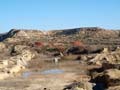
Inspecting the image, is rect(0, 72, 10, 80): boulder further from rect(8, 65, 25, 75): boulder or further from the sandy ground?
rect(8, 65, 25, 75): boulder

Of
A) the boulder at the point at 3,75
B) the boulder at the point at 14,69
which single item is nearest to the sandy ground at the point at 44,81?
the boulder at the point at 3,75

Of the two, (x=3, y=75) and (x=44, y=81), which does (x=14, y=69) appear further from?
(x=44, y=81)

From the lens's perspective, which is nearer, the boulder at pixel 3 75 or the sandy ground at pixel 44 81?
the sandy ground at pixel 44 81

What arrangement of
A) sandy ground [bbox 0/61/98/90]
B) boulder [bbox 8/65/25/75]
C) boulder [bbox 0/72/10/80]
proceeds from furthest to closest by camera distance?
boulder [bbox 8/65/25/75] → boulder [bbox 0/72/10/80] → sandy ground [bbox 0/61/98/90]

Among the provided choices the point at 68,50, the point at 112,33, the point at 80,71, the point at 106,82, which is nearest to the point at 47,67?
the point at 80,71

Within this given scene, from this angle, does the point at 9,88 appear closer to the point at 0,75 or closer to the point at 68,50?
the point at 0,75

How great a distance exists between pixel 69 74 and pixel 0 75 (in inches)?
325

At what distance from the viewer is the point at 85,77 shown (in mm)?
39000

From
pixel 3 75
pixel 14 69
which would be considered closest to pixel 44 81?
pixel 3 75

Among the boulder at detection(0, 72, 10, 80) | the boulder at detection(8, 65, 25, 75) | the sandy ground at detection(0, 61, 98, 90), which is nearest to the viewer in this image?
the sandy ground at detection(0, 61, 98, 90)

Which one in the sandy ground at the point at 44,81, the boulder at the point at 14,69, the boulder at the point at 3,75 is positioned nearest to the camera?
the sandy ground at the point at 44,81

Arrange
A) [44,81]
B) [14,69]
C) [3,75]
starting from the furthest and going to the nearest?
[14,69] < [3,75] < [44,81]

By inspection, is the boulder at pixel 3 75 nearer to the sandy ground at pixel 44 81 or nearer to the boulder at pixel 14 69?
the sandy ground at pixel 44 81

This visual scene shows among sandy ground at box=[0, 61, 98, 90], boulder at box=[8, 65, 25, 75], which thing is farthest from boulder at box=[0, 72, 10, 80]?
boulder at box=[8, 65, 25, 75]
